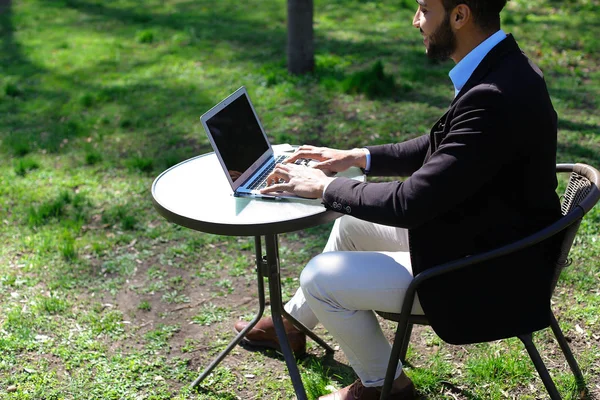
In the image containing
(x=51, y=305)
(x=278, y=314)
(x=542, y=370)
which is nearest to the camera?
(x=542, y=370)

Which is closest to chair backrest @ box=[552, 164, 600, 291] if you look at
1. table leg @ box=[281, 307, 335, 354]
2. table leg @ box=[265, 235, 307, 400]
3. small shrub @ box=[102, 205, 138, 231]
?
table leg @ box=[265, 235, 307, 400]

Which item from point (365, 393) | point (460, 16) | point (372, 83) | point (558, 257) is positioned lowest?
point (365, 393)

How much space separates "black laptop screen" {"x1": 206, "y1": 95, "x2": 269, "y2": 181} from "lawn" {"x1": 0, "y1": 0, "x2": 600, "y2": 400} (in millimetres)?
1040

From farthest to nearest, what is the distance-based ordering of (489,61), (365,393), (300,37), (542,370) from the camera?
(300,37)
(365,393)
(542,370)
(489,61)

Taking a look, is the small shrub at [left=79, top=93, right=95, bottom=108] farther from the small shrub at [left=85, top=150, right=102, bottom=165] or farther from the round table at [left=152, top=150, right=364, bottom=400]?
the round table at [left=152, top=150, right=364, bottom=400]

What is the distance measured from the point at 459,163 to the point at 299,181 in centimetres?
63

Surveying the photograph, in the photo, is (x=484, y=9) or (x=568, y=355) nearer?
(x=484, y=9)

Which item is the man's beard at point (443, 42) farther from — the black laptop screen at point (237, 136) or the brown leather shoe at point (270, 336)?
the brown leather shoe at point (270, 336)

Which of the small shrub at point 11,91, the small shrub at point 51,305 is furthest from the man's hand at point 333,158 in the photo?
the small shrub at point 11,91

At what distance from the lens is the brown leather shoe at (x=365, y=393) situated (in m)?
2.63

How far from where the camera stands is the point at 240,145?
2.73 meters

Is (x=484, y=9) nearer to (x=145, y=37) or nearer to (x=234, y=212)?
(x=234, y=212)

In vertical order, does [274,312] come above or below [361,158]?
below

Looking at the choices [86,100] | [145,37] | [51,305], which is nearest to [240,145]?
[51,305]
